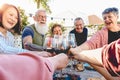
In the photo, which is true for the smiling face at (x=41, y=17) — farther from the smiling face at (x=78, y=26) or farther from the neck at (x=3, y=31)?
the neck at (x=3, y=31)

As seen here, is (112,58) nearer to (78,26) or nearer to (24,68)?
(24,68)

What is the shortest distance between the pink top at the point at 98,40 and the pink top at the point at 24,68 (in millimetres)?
1142

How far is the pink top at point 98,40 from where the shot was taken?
145cm

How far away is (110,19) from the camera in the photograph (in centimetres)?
163

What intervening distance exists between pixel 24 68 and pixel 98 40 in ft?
4.13

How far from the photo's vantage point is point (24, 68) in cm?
27

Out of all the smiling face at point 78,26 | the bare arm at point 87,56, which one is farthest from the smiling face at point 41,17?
the bare arm at point 87,56

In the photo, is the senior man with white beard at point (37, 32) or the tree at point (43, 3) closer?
the senior man with white beard at point (37, 32)

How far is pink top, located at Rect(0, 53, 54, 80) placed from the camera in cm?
26

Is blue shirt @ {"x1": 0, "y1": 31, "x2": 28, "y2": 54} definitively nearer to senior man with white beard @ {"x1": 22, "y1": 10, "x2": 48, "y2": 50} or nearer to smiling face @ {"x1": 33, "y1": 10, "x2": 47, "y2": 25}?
senior man with white beard @ {"x1": 22, "y1": 10, "x2": 48, "y2": 50}

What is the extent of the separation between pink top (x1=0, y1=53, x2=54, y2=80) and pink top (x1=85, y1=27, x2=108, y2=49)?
1.14m

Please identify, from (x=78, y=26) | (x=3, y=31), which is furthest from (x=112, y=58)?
(x=78, y=26)

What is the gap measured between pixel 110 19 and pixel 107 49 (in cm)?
86

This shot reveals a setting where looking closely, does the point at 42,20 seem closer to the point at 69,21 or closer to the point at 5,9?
the point at 5,9
